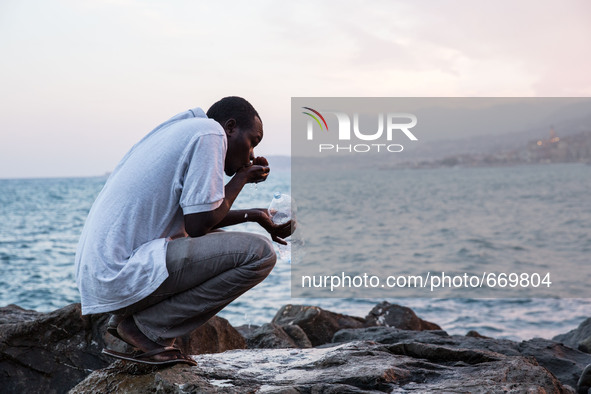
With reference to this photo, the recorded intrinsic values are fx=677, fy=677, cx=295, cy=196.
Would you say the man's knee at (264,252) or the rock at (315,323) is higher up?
the man's knee at (264,252)

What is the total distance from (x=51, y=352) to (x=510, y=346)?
12.4ft

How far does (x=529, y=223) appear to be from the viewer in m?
37.2

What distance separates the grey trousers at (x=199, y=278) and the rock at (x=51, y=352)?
168 centimetres

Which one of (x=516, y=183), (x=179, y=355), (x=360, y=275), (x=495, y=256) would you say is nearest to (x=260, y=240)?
(x=179, y=355)

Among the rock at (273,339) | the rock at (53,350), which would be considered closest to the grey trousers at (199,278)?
the rock at (53,350)

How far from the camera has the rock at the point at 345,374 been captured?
338 cm

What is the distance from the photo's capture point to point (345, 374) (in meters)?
3.60

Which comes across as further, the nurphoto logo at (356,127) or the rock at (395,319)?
the nurphoto logo at (356,127)

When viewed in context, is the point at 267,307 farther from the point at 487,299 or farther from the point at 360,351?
the point at 360,351

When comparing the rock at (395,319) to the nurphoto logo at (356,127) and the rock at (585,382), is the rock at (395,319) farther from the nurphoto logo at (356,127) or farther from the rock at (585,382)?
the nurphoto logo at (356,127)

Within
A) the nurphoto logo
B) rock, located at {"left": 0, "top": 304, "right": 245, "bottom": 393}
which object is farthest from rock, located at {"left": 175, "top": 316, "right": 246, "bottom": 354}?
the nurphoto logo

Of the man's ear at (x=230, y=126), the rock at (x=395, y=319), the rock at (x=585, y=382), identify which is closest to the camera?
the man's ear at (x=230, y=126)

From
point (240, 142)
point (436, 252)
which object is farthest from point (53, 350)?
point (436, 252)

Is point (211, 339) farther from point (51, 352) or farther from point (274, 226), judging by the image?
point (274, 226)
